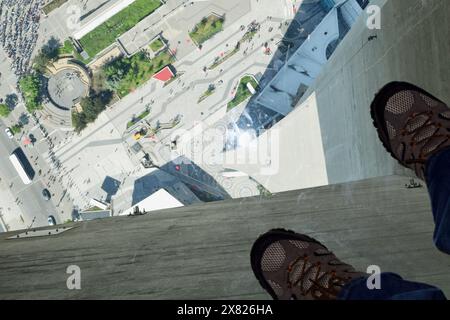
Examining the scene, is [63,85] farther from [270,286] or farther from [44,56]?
[270,286]

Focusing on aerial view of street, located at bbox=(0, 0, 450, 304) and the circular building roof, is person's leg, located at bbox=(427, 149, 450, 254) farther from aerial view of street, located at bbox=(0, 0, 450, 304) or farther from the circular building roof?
the circular building roof

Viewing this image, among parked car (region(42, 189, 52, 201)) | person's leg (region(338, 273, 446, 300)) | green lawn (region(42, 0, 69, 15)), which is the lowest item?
person's leg (region(338, 273, 446, 300))

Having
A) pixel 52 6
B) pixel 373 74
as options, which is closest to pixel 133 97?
pixel 52 6

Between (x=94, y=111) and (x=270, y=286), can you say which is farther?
(x=94, y=111)

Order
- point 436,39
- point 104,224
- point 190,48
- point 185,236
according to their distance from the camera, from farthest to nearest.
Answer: point 190,48 < point 104,224 < point 436,39 < point 185,236

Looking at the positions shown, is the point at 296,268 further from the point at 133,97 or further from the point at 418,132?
the point at 133,97

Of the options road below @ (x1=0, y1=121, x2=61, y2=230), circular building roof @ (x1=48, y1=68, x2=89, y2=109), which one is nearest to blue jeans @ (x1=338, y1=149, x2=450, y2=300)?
circular building roof @ (x1=48, y1=68, x2=89, y2=109)
